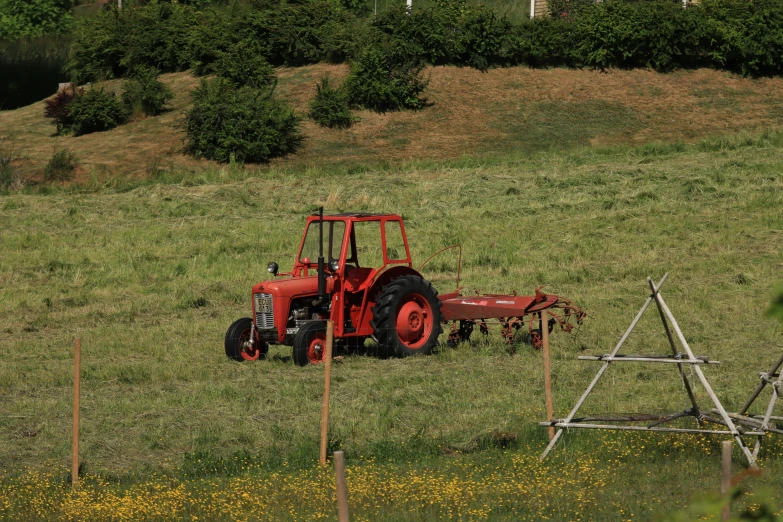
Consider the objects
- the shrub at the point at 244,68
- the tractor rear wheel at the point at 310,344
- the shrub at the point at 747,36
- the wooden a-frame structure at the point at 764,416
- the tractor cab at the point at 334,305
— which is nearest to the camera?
the wooden a-frame structure at the point at 764,416

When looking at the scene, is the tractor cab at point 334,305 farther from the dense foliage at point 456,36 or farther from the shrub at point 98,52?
the shrub at point 98,52

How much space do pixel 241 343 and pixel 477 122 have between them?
2260cm

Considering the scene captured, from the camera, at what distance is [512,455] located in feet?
31.5

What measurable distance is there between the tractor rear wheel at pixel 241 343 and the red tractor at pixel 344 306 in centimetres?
1

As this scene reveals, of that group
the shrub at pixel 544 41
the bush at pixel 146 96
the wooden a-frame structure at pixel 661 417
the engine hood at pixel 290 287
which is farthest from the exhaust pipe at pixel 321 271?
the shrub at pixel 544 41

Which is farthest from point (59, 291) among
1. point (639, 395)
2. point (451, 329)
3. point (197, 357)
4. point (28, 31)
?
point (28, 31)

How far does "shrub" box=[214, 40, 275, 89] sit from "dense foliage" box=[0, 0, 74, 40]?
18183 mm

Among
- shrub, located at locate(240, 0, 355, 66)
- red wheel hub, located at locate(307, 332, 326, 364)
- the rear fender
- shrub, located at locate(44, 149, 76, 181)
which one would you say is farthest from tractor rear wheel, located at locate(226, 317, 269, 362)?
shrub, located at locate(240, 0, 355, 66)

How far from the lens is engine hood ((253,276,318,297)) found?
45.2 feet

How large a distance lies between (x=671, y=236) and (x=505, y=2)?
106 ft

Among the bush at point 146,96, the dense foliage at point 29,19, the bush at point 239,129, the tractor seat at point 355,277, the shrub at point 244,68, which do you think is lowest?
the tractor seat at point 355,277

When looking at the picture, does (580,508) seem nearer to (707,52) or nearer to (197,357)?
(197,357)

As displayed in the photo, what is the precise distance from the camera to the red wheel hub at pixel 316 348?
1362cm

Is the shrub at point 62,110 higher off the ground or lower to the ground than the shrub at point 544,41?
lower
